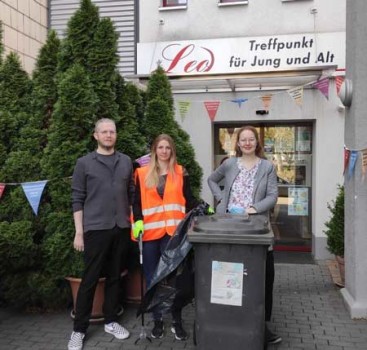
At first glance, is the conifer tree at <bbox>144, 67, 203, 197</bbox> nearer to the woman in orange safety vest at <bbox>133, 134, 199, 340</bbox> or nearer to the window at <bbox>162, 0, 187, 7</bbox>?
the woman in orange safety vest at <bbox>133, 134, 199, 340</bbox>

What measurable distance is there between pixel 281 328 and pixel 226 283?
128cm

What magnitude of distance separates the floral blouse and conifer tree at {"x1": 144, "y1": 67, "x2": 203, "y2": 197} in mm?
1391

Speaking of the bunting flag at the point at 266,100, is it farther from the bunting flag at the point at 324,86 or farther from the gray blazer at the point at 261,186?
the gray blazer at the point at 261,186

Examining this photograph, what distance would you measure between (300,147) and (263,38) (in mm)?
1911

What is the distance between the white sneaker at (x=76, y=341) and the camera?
3998 mm

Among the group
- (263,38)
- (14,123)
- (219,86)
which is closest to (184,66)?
(219,86)

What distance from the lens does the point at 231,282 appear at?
356 cm

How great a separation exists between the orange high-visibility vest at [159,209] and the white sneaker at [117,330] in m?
0.84

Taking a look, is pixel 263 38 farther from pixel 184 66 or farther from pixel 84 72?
pixel 84 72

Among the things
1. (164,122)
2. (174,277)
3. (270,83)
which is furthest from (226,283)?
(270,83)

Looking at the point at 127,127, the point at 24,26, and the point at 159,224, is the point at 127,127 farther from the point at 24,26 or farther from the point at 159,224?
the point at 24,26

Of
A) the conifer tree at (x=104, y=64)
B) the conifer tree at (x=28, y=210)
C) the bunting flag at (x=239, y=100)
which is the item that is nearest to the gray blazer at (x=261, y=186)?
the conifer tree at (x=104, y=64)

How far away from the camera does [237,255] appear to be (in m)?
3.55

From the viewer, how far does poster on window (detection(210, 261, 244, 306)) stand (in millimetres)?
3549
